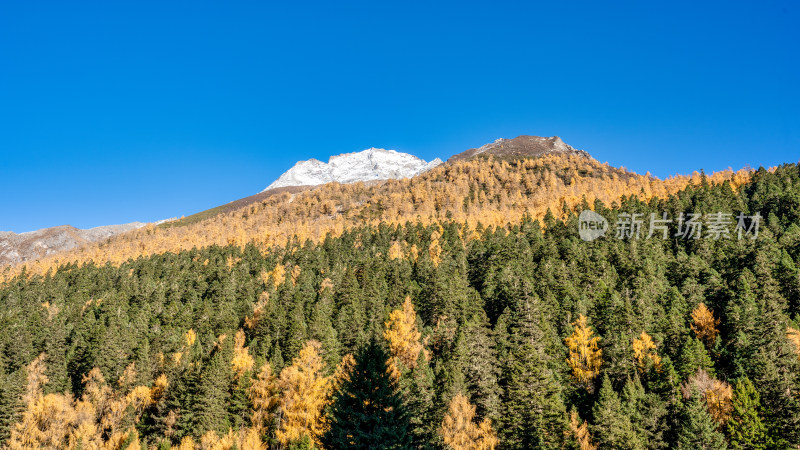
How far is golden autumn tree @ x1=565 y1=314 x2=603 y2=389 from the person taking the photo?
2012 inches

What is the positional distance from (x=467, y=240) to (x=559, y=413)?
8285 centimetres

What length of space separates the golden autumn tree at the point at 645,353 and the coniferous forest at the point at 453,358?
174mm

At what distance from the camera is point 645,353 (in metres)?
52.5

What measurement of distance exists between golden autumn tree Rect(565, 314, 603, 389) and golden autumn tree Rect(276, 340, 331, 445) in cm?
3016

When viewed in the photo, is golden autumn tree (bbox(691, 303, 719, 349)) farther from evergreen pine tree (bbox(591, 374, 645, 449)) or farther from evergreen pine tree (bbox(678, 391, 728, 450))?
evergreen pine tree (bbox(591, 374, 645, 449))

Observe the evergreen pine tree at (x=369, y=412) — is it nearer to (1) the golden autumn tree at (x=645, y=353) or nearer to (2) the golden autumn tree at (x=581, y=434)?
(2) the golden autumn tree at (x=581, y=434)

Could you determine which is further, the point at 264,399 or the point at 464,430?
the point at 264,399

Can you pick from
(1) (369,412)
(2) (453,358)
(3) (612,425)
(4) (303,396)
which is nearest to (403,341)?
(2) (453,358)

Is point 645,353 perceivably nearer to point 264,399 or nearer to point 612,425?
point 612,425

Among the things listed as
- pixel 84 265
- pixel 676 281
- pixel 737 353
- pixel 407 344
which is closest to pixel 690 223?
pixel 676 281

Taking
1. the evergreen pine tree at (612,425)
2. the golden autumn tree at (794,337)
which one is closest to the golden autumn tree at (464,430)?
the evergreen pine tree at (612,425)

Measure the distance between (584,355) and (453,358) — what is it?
17.2 meters

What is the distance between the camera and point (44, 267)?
159m

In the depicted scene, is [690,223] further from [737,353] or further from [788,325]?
[737,353]
